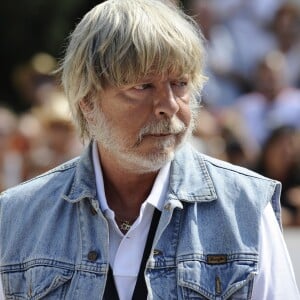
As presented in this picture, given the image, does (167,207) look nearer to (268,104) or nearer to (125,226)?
(125,226)

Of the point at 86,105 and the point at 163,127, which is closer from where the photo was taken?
the point at 163,127

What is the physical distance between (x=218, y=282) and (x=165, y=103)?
1.81 ft

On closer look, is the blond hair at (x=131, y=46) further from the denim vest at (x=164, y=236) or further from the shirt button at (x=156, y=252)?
the shirt button at (x=156, y=252)

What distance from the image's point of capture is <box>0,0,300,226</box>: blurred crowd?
6.48 meters

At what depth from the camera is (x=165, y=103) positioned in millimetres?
2830

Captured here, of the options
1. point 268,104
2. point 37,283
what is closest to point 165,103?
point 37,283

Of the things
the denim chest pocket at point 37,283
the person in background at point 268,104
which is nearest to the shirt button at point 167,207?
the denim chest pocket at point 37,283

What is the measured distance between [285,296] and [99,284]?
0.55 metres

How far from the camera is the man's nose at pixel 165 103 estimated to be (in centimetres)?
283

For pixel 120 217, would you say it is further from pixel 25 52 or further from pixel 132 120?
pixel 25 52

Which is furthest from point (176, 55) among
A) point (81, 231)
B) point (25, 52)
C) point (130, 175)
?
point (25, 52)

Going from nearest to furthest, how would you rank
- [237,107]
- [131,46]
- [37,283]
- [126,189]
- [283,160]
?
[131,46], [37,283], [126,189], [283,160], [237,107]

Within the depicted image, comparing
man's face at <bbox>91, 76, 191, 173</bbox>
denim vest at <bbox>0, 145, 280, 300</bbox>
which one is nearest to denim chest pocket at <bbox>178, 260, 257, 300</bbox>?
denim vest at <bbox>0, 145, 280, 300</bbox>

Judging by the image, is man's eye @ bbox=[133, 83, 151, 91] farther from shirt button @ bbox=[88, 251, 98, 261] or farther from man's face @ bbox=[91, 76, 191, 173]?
shirt button @ bbox=[88, 251, 98, 261]
